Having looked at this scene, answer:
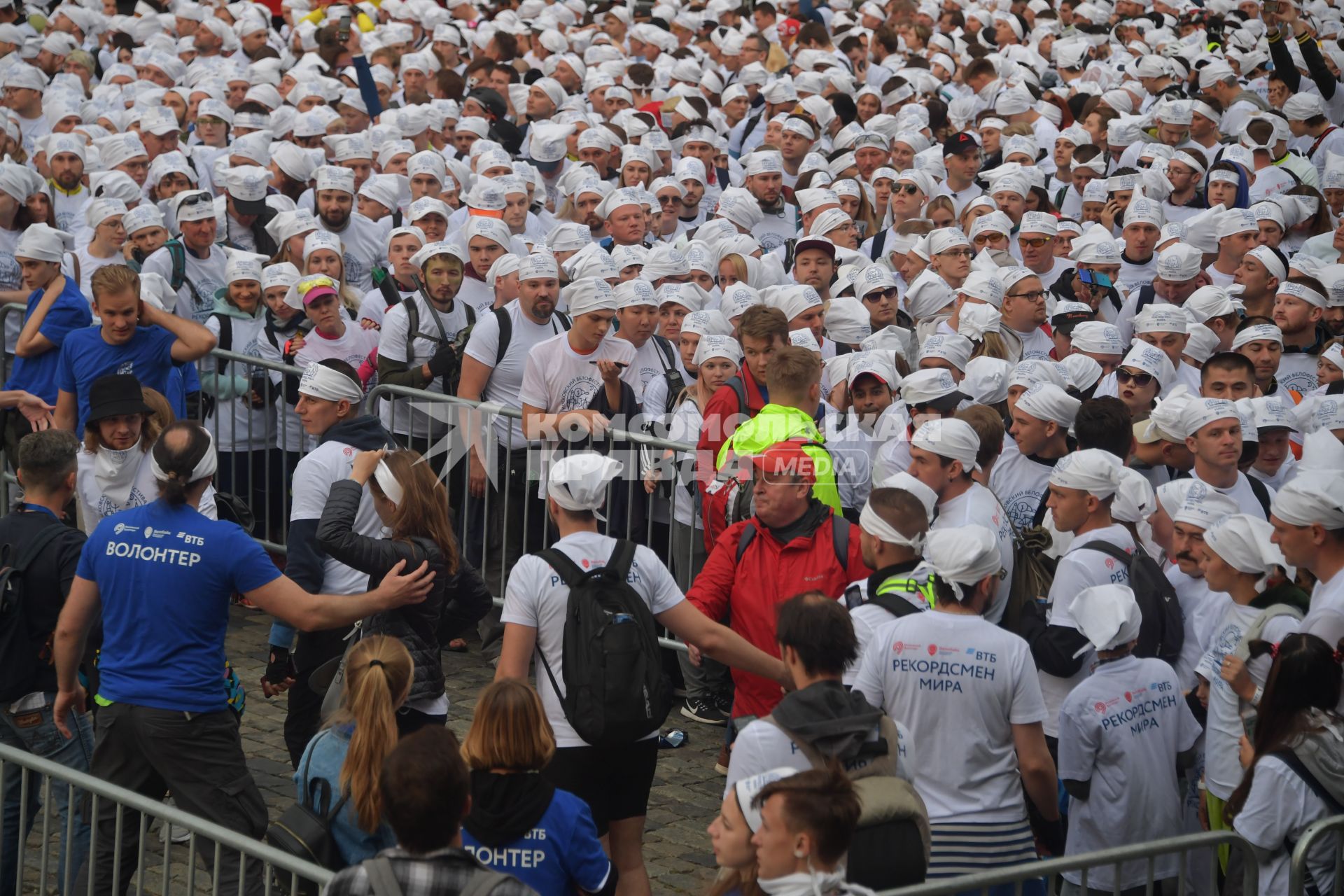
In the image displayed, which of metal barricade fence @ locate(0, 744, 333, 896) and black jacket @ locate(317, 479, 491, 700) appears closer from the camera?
metal barricade fence @ locate(0, 744, 333, 896)

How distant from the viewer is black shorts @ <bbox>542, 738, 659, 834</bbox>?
18.2 feet

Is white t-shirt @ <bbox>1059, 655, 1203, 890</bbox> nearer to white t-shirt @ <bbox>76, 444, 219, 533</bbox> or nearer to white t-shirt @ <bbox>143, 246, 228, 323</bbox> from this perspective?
white t-shirt @ <bbox>76, 444, 219, 533</bbox>

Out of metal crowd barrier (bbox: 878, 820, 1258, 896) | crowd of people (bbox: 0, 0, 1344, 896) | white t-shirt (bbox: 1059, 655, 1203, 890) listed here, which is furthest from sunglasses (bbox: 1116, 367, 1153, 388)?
metal crowd barrier (bbox: 878, 820, 1258, 896)

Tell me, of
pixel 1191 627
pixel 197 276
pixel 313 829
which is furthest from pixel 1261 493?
pixel 197 276

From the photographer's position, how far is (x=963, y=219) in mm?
12547

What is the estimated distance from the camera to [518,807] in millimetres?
4555

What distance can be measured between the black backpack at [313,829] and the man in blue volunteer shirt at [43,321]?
507 cm

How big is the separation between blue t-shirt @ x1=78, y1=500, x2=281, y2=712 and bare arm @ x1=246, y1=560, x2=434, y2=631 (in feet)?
0.22

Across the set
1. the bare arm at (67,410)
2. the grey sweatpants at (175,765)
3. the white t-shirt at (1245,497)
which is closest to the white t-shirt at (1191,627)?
the white t-shirt at (1245,497)

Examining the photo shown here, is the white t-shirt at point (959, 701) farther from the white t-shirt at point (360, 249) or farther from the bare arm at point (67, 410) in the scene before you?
the white t-shirt at point (360, 249)

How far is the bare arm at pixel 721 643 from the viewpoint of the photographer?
5750mm

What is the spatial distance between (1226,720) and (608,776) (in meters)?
2.25

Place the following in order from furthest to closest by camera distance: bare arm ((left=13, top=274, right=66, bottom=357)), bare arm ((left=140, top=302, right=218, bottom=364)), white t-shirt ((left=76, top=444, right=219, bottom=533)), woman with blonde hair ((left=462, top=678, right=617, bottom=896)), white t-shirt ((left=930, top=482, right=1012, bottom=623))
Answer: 1. bare arm ((left=13, top=274, right=66, bottom=357))
2. bare arm ((left=140, top=302, right=218, bottom=364))
3. white t-shirt ((left=76, top=444, right=219, bottom=533))
4. white t-shirt ((left=930, top=482, right=1012, bottom=623))
5. woman with blonde hair ((left=462, top=678, right=617, bottom=896))

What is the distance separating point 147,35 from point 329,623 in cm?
1926
